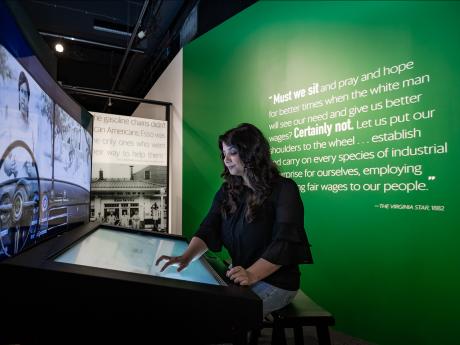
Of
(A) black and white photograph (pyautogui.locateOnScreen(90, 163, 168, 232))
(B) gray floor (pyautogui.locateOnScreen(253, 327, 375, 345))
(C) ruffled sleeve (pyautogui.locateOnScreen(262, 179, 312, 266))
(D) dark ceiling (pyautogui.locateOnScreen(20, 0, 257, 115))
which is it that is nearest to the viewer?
(C) ruffled sleeve (pyautogui.locateOnScreen(262, 179, 312, 266))

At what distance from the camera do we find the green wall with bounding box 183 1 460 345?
2051mm

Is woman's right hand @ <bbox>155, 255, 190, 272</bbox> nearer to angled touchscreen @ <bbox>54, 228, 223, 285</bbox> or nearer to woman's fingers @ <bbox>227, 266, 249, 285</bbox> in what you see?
angled touchscreen @ <bbox>54, 228, 223, 285</bbox>

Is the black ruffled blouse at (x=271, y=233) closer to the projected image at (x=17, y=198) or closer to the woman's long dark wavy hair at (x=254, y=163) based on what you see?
the woman's long dark wavy hair at (x=254, y=163)

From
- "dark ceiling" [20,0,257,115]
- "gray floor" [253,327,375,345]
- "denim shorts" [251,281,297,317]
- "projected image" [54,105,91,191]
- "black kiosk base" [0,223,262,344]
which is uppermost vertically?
"dark ceiling" [20,0,257,115]

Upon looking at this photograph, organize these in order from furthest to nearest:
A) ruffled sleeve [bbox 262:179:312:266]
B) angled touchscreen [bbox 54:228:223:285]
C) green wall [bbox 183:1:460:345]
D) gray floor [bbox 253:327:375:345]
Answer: gray floor [bbox 253:327:375:345]
green wall [bbox 183:1:460:345]
ruffled sleeve [bbox 262:179:312:266]
angled touchscreen [bbox 54:228:223:285]

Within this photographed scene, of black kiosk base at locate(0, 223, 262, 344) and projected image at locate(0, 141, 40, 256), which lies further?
projected image at locate(0, 141, 40, 256)

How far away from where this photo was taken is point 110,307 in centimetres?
72

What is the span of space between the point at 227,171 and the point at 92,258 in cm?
87

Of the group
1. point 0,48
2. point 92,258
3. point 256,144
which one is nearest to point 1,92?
point 0,48

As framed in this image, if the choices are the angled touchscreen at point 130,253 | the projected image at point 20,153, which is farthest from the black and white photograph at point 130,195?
the projected image at point 20,153

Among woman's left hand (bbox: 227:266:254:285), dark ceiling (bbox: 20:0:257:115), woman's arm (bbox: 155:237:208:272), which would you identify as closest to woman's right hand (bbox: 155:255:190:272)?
woman's arm (bbox: 155:237:208:272)

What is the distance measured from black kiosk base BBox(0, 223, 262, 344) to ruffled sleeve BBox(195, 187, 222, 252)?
70cm

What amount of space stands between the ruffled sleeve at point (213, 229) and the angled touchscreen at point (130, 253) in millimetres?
99

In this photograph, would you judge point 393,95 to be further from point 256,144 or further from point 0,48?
point 0,48
